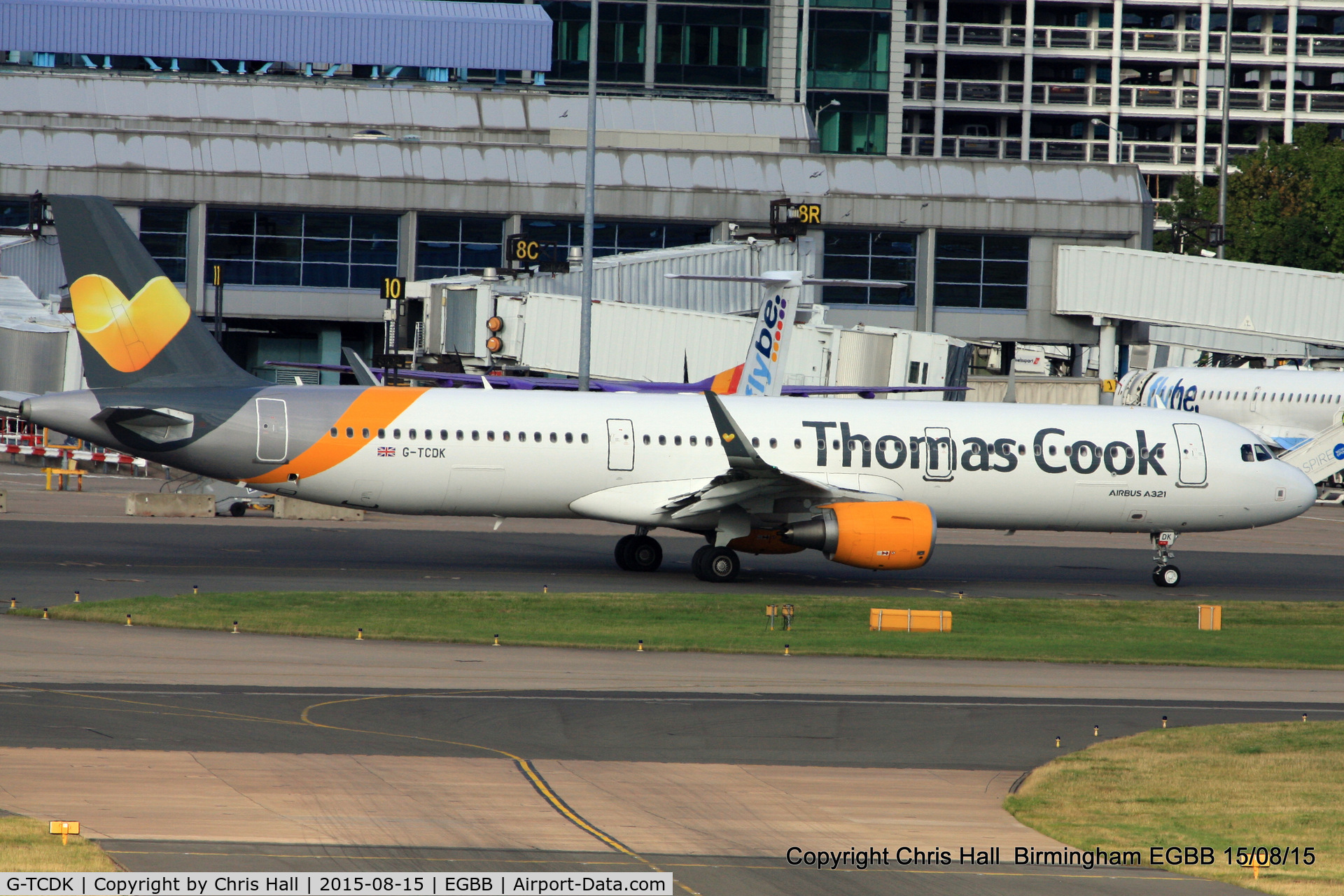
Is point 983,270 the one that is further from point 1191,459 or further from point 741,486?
point 741,486

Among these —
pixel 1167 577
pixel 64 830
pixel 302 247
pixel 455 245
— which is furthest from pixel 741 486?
pixel 302 247

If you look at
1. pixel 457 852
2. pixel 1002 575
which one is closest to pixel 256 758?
pixel 457 852

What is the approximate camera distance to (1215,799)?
552 inches

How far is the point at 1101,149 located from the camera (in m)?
122

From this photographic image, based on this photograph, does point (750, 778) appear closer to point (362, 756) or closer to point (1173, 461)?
point (362, 756)

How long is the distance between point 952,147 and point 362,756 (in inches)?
4406

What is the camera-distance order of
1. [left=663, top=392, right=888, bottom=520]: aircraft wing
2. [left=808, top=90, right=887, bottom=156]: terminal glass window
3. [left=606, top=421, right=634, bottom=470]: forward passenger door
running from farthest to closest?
[left=808, top=90, right=887, bottom=156]: terminal glass window
[left=606, top=421, right=634, bottom=470]: forward passenger door
[left=663, top=392, right=888, bottom=520]: aircraft wing

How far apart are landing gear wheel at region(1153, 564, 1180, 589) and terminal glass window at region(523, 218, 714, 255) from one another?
1489 inches

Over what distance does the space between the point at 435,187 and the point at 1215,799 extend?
54.5 metres

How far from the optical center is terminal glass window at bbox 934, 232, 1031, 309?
68.7 metres

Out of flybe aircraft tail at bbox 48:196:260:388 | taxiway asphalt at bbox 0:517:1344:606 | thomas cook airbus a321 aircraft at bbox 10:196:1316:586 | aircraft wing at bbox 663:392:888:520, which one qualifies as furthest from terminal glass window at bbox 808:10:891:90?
flybe aircraft tail at bbox 48:196:260:388

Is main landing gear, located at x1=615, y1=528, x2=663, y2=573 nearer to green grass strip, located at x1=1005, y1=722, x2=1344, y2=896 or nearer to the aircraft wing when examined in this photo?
the aircraft wing

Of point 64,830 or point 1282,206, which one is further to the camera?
point 1282,206

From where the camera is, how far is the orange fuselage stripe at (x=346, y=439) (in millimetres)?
27984
